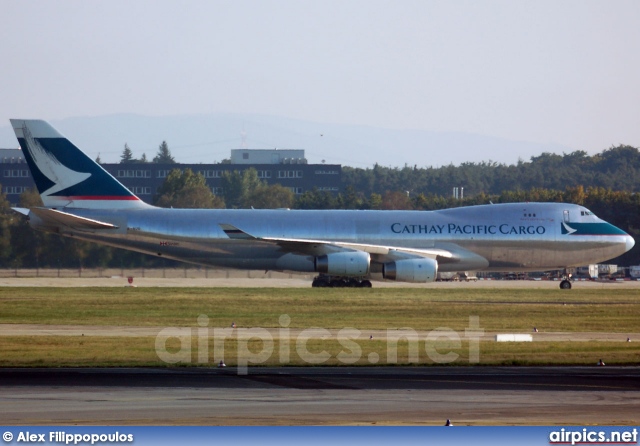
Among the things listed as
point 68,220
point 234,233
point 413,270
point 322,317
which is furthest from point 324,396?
point 68,220

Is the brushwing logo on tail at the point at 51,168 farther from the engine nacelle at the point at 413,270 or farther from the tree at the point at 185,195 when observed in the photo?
the tree at the point at 185,195

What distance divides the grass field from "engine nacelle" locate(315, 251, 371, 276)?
101 centimetres

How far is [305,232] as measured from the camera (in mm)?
50688

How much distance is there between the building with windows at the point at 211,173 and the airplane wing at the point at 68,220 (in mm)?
89155

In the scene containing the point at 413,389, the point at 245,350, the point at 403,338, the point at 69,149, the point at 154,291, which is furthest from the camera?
the point at 69,149

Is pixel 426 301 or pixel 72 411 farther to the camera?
Answer: pixel 426 301

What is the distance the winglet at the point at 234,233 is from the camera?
48.5 meters

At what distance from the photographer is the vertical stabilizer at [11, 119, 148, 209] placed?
50219 mm

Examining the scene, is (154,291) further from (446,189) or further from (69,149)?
(446,189)

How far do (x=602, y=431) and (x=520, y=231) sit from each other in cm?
3909

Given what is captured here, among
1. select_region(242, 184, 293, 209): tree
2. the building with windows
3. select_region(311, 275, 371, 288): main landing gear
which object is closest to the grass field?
select_region(311, 275, 371, 288): main landing gear

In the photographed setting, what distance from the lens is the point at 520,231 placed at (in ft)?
171

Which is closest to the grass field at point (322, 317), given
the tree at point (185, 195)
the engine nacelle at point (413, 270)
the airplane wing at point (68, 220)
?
the engine nacelle at point (413, 270)

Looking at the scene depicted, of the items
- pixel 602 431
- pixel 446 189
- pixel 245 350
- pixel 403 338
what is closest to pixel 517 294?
pixel 403 338
